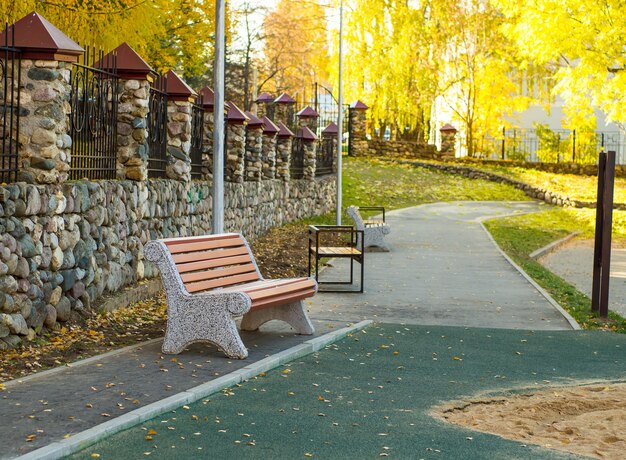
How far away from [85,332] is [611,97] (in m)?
22.4

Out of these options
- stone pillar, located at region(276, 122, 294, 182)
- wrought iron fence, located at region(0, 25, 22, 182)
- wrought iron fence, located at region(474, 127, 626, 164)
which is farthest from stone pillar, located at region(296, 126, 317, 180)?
wrought iron fence, located at region(0, 25, 22, 182)

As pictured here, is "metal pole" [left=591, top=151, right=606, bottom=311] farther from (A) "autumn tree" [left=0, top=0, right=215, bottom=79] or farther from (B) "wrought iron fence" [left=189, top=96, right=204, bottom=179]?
(A) "autumn tree" [left=0, top=0, right=215, bottom=79]

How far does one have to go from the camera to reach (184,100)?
15.4 m

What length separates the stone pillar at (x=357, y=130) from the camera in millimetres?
44250

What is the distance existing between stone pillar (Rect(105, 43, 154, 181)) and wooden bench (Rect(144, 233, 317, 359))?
128 inches

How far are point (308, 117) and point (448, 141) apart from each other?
1083cm

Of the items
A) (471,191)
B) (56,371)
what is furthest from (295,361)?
(471,191)

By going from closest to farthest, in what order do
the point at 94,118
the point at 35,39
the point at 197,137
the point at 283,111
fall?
the point at 35,39, the point at 94,118, the point at 197,137, the point at 283,111

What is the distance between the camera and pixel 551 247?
23516 mm

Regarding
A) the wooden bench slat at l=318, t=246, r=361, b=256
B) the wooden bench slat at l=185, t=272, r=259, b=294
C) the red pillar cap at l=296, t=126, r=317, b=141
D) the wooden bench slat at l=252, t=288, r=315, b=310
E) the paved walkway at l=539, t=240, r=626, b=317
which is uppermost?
the red pillar cap at l=296, t=126, r=317, b=141

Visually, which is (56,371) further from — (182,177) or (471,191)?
(471,191)

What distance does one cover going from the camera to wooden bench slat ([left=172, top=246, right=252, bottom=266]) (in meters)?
9.11

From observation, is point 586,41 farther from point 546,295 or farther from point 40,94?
point 40,94

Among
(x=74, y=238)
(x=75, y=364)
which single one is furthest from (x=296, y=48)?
(x=75, y=364)
